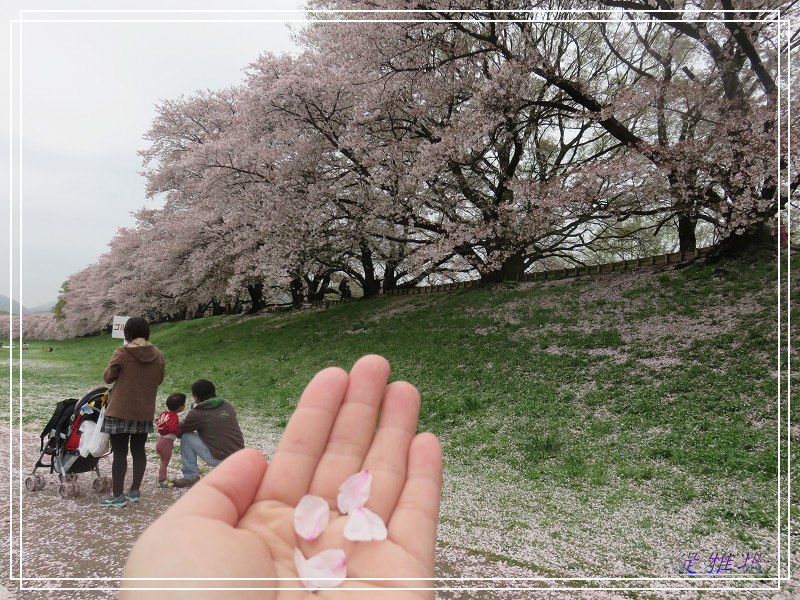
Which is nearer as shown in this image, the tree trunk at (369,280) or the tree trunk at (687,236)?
the tree trunk at (687,236)

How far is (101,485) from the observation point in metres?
3.66

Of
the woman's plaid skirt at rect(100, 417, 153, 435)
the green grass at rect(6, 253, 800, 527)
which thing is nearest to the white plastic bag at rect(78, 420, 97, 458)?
the woman's plaid skirt at rect(100, 417, 153, 435)

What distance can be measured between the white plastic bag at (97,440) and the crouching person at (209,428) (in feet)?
1.75

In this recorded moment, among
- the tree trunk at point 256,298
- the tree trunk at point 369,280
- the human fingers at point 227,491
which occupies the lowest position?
the human fingers at point 227,491

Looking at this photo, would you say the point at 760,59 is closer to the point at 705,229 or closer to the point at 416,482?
the point at 705,229

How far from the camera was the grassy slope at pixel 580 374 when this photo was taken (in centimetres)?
403

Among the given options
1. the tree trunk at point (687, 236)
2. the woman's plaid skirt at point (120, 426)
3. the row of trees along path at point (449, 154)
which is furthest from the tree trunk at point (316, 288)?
the woman's plaid skirt at point (120, 426)

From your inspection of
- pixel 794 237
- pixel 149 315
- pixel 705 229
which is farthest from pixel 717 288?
pixel 149 315

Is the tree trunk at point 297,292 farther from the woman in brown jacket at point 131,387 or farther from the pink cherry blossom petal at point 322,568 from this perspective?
the pink cherry blossom petal at point 322,568

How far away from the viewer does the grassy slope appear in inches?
159

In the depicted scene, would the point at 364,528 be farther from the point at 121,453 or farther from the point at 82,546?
the point at 121,453

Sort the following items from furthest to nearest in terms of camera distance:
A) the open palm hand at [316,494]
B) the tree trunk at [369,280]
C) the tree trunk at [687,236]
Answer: the tree trunk at [369,280], the tree trunk at [687,236], the open palm hand at [316,494]

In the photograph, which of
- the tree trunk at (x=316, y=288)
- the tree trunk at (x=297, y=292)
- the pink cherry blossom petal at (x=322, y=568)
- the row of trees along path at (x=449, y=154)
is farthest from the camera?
the tree trunk at (x=316, y=288)

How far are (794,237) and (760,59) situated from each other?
3173 mm
